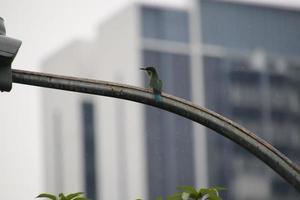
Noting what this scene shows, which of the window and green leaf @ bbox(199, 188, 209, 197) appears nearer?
green leaf @ bbox(199, 188, 209, 197)

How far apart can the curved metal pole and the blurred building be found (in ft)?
431

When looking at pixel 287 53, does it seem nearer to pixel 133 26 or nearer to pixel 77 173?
pixel 133 26

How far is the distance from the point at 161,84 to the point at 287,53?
147393 mm

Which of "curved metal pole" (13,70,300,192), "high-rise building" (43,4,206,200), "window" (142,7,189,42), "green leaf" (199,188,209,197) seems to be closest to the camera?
"curved metal pole" (13,70,300,192)

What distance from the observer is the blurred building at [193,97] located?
142 m

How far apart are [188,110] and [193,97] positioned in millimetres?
143270

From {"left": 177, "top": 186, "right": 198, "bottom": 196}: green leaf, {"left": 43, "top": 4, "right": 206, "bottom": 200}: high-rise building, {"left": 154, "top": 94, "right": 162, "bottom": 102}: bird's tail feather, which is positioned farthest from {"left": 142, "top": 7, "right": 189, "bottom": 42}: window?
{"left": 154, "top": 94, "right": 162, "bottom": 102}: bird's tail feather

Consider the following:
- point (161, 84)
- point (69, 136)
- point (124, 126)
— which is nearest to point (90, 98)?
point (69, 136)

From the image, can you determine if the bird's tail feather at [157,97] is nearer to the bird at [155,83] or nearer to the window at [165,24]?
the bird at [155,83]

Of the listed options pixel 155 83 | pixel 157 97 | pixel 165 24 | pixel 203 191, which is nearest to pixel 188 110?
pixel 157 97

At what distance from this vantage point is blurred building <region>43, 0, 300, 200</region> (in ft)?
465

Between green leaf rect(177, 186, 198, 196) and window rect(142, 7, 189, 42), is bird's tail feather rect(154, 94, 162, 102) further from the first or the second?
window rect(142, 7, 189, 42)

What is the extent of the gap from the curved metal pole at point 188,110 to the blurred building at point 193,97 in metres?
131

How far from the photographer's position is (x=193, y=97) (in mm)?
151250
